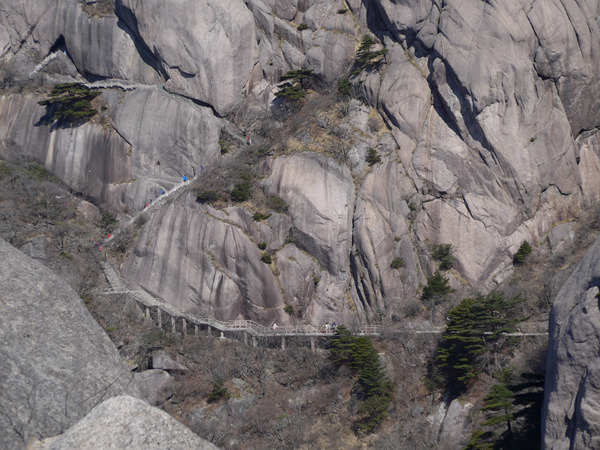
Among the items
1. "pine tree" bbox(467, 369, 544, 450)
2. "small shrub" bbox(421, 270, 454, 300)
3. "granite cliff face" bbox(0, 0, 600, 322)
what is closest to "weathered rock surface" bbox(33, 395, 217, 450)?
"pine tree" bbox(467, 369, 544, 450)

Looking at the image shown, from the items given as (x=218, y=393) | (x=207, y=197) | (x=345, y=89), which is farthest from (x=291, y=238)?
(x=345, y=89)

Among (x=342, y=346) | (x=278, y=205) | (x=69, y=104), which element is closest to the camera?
(x=342, y=346)

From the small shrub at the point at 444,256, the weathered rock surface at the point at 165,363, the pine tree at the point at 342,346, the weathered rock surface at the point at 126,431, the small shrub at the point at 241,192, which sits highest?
the small shrub at the point at 241,192

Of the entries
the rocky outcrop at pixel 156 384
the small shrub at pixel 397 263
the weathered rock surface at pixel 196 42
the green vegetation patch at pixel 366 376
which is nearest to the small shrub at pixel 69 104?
the weathered rock surface at pixel 196 42

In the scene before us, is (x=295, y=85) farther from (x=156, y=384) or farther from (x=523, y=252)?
(x=156, y=384)

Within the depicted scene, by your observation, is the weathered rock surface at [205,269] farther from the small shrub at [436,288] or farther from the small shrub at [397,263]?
Answer: the small shrub at [436,288]

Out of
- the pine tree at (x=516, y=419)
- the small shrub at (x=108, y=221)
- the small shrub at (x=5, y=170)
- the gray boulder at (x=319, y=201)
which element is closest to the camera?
the pine tree at (x=516, y=419)

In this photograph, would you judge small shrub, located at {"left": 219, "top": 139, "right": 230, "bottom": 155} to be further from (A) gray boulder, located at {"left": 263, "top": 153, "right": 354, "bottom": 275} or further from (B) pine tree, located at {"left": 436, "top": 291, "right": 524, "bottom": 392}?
(B) pine tree, located at {"left": 436, "top": 291, "right": 524, "bottom": 392}
